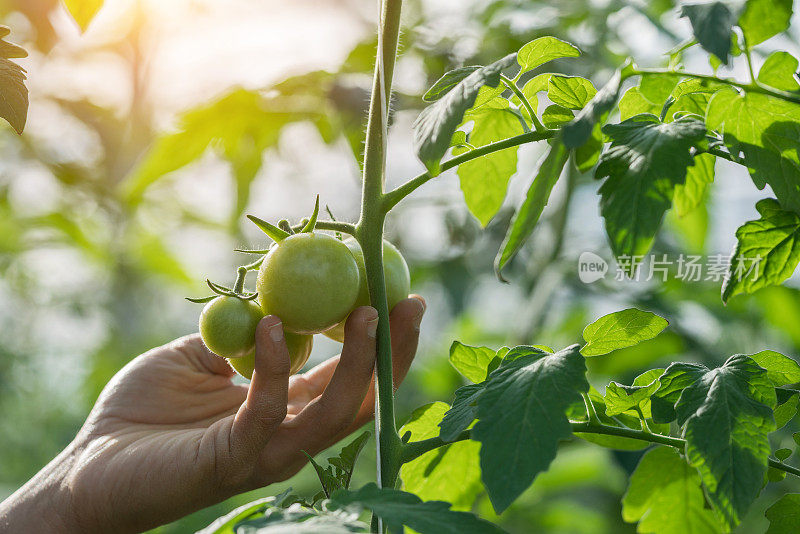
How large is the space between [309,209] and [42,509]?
1584 mm

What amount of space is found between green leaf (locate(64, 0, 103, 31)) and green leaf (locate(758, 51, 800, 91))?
359mm

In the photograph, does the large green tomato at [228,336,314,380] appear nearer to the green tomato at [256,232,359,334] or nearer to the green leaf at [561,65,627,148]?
the green tomato at [256,232,359,334]

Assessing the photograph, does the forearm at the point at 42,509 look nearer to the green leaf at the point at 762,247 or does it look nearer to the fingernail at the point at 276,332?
the fingernail at the point at 276,332

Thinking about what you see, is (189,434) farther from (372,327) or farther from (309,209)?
(309,209)

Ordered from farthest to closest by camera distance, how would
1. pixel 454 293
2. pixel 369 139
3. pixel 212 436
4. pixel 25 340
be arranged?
pixel 25 340, pixel 454 293, pixel 212 436, pixel 369 139

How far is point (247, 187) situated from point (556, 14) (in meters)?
0.52

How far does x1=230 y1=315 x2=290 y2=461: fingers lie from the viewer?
475mm

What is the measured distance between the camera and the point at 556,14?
41.2 inches

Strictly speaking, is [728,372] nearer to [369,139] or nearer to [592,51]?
[369,139]

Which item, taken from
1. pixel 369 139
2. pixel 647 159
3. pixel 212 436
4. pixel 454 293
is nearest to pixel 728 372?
pixel 647 159

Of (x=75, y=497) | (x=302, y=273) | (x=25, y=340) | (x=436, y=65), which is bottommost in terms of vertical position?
(x=25, y=340)

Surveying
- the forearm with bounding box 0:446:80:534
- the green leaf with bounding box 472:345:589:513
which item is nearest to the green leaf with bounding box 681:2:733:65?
the green leaf with bounding box 472:345:589:513

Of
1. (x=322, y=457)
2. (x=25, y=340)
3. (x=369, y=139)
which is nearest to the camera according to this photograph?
(x=369, y=139)

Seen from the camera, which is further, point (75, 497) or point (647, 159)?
point (75, 497)
